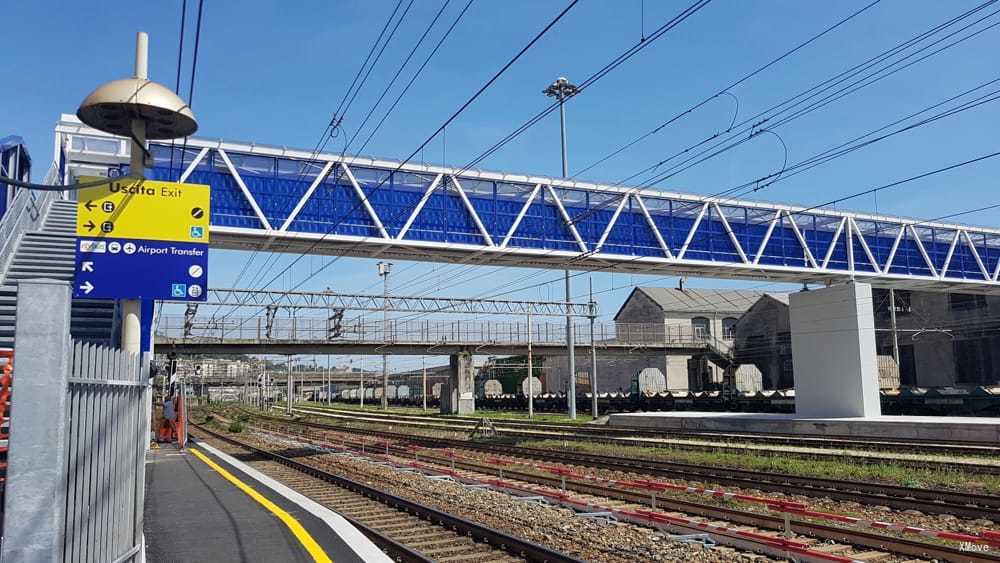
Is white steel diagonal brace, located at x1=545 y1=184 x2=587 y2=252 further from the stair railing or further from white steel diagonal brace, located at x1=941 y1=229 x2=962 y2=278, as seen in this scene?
white steel diagonal brace, located at x1=941 y1=229 x2=962 y2=278

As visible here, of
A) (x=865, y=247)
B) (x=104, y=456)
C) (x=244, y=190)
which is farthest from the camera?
(x=865, y=247)

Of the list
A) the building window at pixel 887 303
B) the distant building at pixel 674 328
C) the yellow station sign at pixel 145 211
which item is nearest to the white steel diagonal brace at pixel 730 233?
the yellow station sign at pixel 145 211

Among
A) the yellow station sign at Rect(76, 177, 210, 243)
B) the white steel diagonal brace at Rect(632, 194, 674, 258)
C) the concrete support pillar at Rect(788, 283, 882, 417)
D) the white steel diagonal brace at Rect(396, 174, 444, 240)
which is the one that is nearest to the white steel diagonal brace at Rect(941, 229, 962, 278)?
the concrete support pillar at Rect(788, 283, 882, 417)

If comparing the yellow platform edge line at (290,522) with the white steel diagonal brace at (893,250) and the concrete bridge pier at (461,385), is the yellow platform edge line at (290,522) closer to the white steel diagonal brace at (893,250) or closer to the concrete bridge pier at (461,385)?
the white steel diagonal brace at (893,250)

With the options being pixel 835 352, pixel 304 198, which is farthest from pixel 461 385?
pixel 304 198

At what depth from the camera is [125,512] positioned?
622 centimetres

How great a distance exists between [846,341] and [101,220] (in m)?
28.7

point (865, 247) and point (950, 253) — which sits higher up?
point (865, 247)

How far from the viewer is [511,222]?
99.2 ft

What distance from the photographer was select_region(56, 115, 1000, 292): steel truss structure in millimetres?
26859

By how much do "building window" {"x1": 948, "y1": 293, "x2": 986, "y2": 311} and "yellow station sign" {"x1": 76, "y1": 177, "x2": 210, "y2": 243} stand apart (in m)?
51.4

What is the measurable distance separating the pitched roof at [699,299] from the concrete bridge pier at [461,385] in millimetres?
23730

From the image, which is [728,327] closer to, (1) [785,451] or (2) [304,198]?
(1) [785,451]

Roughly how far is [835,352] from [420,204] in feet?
61.4
